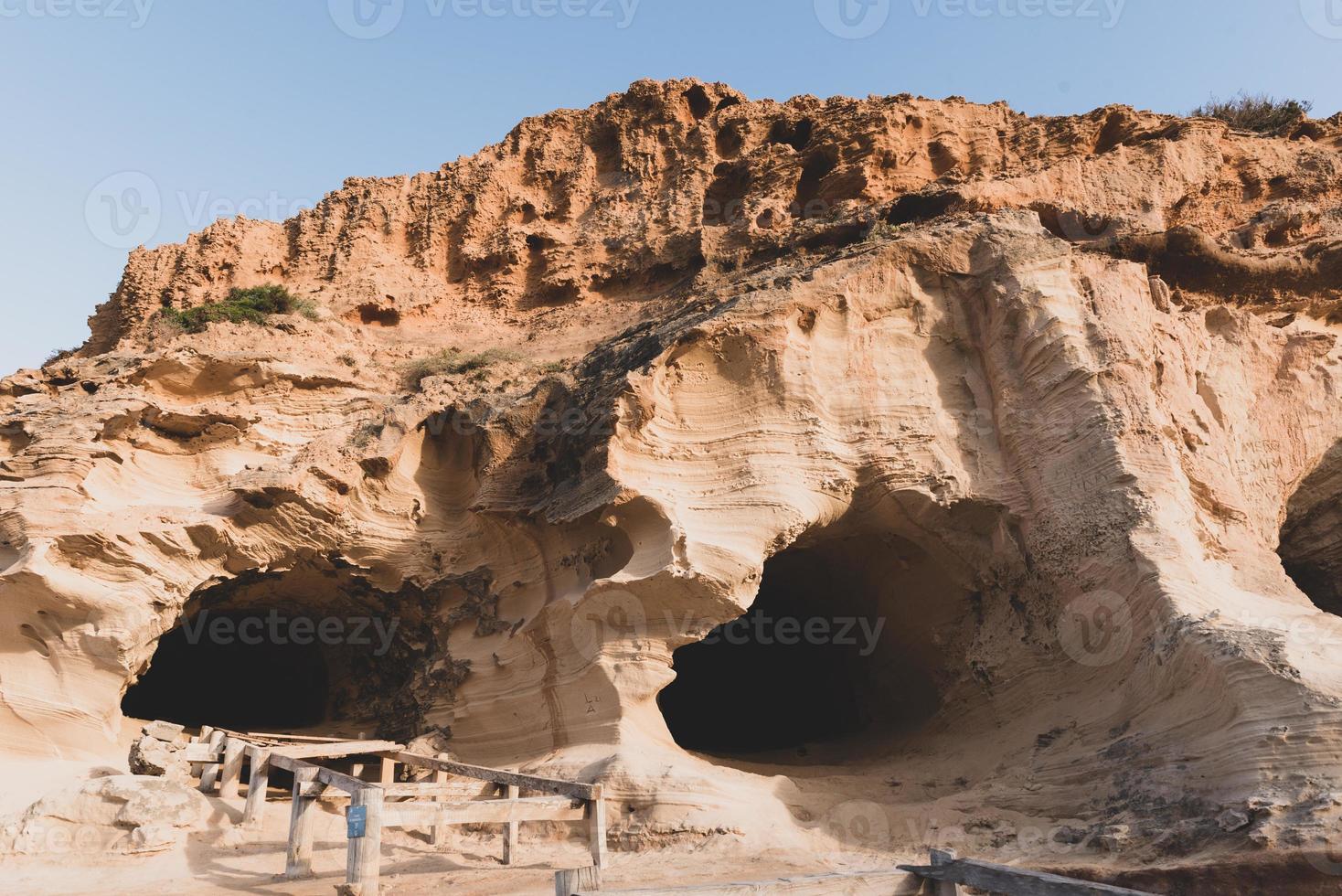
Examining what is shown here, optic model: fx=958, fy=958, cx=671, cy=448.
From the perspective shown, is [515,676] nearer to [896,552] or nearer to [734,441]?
[734,441]

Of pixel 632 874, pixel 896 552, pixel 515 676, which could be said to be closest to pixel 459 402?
pixel 515 676

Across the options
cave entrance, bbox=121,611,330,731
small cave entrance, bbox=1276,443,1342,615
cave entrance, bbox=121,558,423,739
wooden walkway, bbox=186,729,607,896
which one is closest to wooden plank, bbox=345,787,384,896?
wooden walkway, bbox=186,729,607,896

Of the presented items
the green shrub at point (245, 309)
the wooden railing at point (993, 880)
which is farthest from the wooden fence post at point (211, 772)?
the wooden railing at point (993, 880)

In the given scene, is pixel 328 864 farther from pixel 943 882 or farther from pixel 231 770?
pixel 943 882

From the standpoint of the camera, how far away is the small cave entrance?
1141cm

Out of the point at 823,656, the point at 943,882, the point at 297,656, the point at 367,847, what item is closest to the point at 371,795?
the point at 367,847

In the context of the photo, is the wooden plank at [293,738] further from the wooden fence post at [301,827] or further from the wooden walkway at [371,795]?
the wooden fence post at [301,827]

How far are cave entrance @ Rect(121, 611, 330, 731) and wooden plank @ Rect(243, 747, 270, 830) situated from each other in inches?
145

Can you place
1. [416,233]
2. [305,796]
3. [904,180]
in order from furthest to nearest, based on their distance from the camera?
[416,233]
[904,180]
[305,796]

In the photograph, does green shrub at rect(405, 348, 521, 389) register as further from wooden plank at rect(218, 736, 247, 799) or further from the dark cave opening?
wooden plank at rect(218, 736, 247, 799)

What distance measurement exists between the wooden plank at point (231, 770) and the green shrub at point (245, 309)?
264 inches

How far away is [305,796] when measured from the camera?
6594 millimetres

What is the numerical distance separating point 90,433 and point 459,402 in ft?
12.3

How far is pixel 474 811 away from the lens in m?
A: 6.09
